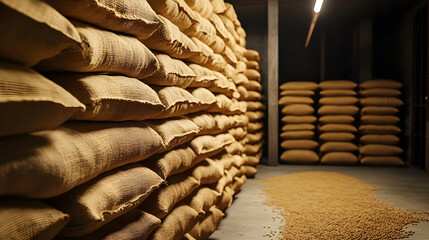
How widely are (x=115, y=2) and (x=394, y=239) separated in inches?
105

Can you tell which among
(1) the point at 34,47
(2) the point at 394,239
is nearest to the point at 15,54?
(1) the point at 34,47

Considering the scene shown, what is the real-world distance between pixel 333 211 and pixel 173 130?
2.23m

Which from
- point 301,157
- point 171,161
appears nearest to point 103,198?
point 171,161

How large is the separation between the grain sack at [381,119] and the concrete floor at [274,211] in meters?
0.87

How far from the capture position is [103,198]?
1342mm

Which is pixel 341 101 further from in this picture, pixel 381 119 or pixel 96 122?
pixel 96 122

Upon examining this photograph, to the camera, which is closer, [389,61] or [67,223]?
[67,223]

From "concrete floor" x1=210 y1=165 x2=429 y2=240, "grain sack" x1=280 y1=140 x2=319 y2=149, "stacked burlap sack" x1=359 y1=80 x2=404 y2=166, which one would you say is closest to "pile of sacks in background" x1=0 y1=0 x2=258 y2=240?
"concrete floor" x1=210 y1=165 x2=429 y2=240

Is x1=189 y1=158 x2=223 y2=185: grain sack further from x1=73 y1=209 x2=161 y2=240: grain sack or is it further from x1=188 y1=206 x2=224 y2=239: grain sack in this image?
x1=73 y1=209 x2=161 y2=240: grain sack

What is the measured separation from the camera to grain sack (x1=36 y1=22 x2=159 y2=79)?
126 centimetres

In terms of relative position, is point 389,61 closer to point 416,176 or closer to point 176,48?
point 416,176

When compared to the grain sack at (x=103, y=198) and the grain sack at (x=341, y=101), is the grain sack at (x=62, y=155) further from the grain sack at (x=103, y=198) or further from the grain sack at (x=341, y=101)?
the grain sack at (x=341, y=101)

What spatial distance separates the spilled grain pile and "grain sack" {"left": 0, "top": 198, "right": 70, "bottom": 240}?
2225 millimetres

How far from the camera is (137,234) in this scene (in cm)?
157
